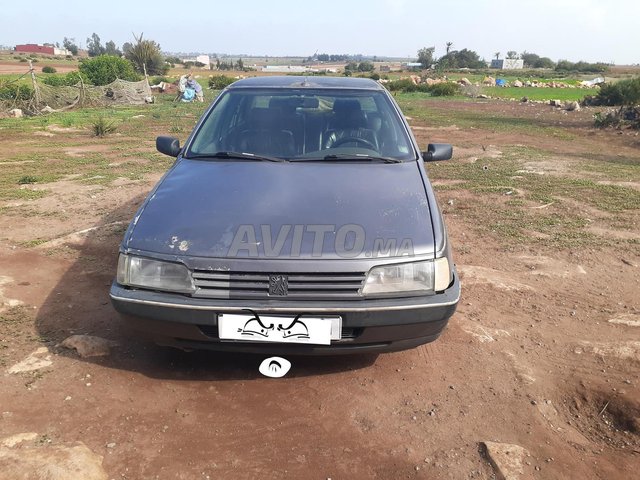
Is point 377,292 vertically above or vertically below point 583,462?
above

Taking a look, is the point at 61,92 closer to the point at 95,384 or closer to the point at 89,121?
the point at 89,121

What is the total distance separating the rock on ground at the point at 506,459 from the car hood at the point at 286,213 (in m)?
0.94

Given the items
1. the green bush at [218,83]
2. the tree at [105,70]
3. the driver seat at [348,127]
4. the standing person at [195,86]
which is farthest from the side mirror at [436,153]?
the green bush at [218,83]

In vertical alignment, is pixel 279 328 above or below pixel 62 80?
above

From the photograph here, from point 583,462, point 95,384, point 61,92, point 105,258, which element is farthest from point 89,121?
point 583,462

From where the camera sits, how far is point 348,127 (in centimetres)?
371

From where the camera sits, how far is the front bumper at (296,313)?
7.76ft

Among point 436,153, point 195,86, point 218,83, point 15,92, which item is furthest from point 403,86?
point 436,153

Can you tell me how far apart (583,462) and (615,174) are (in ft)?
24.7

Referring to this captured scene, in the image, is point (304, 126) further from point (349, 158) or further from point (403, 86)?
point (403, 86)

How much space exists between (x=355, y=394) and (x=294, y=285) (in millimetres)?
738

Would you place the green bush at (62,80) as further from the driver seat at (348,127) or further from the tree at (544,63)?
the tree at (544,63)

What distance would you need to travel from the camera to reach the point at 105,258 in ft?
14.8

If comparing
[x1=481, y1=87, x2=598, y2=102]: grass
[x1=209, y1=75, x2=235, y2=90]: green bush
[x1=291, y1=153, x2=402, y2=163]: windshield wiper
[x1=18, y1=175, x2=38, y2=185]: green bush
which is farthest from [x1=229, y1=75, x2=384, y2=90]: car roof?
[x1=209, y1=75, x2=235, y2=90]: green bush
